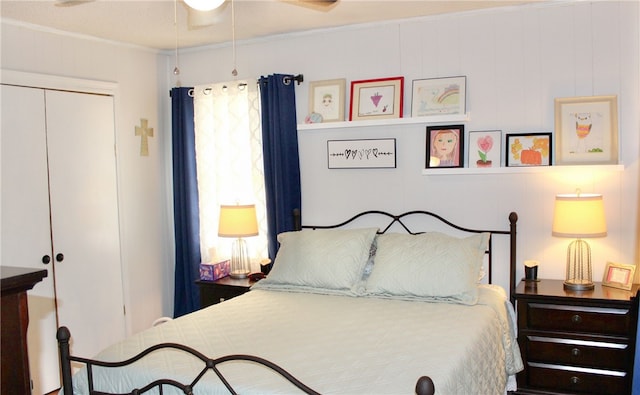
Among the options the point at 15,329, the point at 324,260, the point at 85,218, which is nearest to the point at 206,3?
the point at 15,329

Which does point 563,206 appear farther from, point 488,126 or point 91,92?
point 91,92

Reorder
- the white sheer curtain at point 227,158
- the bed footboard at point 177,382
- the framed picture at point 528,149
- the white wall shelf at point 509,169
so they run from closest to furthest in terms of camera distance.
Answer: the bed footboard at point 177,382, the white wall shelf at point 509,169, the framed picture at point 528,149, the white sheer curtain at point 227,158

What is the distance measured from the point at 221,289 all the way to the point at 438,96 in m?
1.94

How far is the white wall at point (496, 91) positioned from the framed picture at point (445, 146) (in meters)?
0.07

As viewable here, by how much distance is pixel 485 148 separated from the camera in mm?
3652

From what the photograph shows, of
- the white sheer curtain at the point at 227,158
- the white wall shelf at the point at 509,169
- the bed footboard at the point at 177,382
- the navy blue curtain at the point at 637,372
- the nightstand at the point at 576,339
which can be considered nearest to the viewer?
the bed footboard at the point at 177,382

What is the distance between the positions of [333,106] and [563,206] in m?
1.65

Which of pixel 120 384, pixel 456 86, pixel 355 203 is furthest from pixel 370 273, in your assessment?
pixel 120 384

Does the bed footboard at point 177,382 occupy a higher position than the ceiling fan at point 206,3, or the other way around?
the ceiling fan at point 206,3

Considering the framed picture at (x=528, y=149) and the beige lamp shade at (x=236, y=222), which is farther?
the beige lamp shade at (x=236, y=222)

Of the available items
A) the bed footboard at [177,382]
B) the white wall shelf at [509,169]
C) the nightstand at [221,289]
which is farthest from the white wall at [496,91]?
the bed footboard at [177,382]

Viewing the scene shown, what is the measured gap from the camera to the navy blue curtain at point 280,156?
414 centimetres

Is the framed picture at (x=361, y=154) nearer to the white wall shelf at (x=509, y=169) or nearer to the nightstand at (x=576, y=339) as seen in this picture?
the white wall shelf at (x=509, y=169)

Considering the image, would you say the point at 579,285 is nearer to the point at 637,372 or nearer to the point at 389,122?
the point at 637,372
